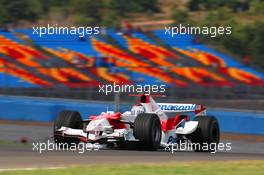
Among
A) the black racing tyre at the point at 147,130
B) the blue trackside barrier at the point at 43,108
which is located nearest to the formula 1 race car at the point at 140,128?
the black racing tyre at the point at 147,130

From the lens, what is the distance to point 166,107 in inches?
533

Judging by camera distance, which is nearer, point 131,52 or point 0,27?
point 131,52

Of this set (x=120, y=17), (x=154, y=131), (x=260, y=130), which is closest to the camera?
(x=154, y=131)

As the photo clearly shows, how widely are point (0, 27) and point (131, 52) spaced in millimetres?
14099

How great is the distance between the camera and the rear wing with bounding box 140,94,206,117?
1295 centimetres

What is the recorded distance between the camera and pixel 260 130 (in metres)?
18.3

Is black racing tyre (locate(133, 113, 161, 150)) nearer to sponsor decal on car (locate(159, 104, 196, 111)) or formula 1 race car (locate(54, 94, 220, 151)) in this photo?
formula 1 race car (locate(54, 94, 220, 151))

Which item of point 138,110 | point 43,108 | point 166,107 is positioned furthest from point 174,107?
point 43,108

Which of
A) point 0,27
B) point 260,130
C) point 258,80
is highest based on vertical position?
point 0,27

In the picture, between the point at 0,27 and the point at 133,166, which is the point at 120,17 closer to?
the point at 0,27

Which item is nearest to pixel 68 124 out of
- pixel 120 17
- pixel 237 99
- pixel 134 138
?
pixel 134 138

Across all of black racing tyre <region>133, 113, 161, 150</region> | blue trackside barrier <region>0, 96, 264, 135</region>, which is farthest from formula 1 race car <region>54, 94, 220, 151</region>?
blue trackside barrier <region>0, 96, 264, 135</region>

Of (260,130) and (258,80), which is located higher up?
(258,80)

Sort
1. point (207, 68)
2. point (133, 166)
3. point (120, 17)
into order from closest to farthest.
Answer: point (133, 166)
point (207, 68)
point (120, 17)
